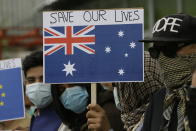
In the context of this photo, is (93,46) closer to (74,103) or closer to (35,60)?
(74,103)

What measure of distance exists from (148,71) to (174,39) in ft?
2.46

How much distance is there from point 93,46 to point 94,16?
0.19m

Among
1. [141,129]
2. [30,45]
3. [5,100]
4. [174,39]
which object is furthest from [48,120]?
[30,45]

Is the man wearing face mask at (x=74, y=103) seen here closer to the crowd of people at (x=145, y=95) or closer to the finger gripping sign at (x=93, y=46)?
the crowd of people at (x=145, y=95)

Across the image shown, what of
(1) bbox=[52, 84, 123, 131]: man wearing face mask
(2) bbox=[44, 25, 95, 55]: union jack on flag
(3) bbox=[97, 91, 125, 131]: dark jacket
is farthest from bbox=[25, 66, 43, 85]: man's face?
(2) bbox=[44, 25, 95, 55]: union jack on flag

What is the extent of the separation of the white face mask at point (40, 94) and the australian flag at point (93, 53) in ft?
2.87

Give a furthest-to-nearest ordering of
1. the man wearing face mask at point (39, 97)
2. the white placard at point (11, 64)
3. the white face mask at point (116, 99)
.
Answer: the white placard at point (11, 64), the man wearing face mask at point (39, 97), the white face mask at point (116, 99)

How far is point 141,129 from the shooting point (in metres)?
3.18

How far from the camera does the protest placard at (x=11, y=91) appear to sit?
4.92 m

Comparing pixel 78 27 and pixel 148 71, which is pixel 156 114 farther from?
pixel 78 27

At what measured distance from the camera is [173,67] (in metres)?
2.93

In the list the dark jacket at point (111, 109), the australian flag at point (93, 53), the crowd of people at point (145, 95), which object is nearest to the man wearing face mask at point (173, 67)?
the crowd of people at point (145, 95)

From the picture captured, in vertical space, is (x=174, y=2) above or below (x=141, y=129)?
above

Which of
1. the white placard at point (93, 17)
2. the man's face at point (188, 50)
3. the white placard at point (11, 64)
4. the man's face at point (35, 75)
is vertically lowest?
the man's face at point (35, 75)
